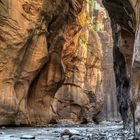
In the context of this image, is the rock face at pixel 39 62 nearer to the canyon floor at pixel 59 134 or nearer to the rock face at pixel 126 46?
the canyon floor at pixel 59 134

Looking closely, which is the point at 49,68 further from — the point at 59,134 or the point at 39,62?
the point at 59,134

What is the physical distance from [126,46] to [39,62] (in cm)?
816

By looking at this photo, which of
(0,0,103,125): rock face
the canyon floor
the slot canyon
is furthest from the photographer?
(0,0,103,125): rock face

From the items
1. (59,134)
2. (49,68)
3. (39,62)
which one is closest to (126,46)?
(59,134)

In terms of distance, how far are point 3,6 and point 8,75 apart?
3.55m

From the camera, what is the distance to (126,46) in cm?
1340

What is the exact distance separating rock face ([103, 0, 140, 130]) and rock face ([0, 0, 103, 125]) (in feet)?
17.3

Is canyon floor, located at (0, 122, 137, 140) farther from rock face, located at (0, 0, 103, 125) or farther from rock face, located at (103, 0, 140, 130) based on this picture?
rock face, located at (0, 0, 103, 125)

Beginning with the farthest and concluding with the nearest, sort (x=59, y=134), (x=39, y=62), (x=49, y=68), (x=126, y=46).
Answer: (x=49, y=68)
(x=39, y=62)
(x=126, y=46)
(x=59, y=134)

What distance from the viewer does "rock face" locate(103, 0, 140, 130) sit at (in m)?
6.87

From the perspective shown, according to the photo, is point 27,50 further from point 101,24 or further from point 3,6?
point 101,24

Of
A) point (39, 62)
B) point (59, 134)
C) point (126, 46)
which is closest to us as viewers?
point (59, 134)

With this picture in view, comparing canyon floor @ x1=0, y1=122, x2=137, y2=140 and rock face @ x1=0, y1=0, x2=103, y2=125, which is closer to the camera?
canyon floor @ x1=0, y1=122, x2=137, y2=140

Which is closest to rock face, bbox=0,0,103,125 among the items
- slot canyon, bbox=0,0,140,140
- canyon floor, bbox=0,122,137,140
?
slot canyon, bbox=0,0,140,140
